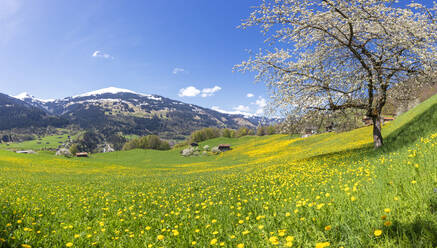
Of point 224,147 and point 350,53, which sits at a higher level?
point 350,53

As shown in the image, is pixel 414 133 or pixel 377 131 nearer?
pixel 414 133

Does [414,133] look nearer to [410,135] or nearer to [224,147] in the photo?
[410,135]

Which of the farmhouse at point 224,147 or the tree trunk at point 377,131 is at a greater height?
the tree trunk at point 377,131

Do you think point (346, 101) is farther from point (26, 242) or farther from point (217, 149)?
point (217, 149)

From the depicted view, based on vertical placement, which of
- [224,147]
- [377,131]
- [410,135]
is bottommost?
[224,147]

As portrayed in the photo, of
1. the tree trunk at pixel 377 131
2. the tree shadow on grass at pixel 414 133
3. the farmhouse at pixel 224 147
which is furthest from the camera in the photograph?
the farmhouse at pixel 224 147

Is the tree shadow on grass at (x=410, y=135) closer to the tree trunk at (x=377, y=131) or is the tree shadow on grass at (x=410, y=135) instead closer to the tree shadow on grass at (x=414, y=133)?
the tree shadow on grass at (x=414, y=133)

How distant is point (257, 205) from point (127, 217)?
408 centimetres

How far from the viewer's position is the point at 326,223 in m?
3.99

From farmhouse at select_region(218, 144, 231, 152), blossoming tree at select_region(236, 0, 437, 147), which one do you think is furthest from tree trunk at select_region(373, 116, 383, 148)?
farmhouse at select_region(218, 144, 231, 152)

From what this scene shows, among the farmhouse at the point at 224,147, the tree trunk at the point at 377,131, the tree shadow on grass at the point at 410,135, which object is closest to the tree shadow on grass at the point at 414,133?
the tree shadow on grass at the point at 410,135

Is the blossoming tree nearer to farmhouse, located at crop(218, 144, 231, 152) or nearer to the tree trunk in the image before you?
the tree trunk

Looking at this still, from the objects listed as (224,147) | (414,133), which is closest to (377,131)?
(414,133)

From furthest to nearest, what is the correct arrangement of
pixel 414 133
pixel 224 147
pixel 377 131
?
pixel 224 147 < pixel 377 131 < pixel 414 133
